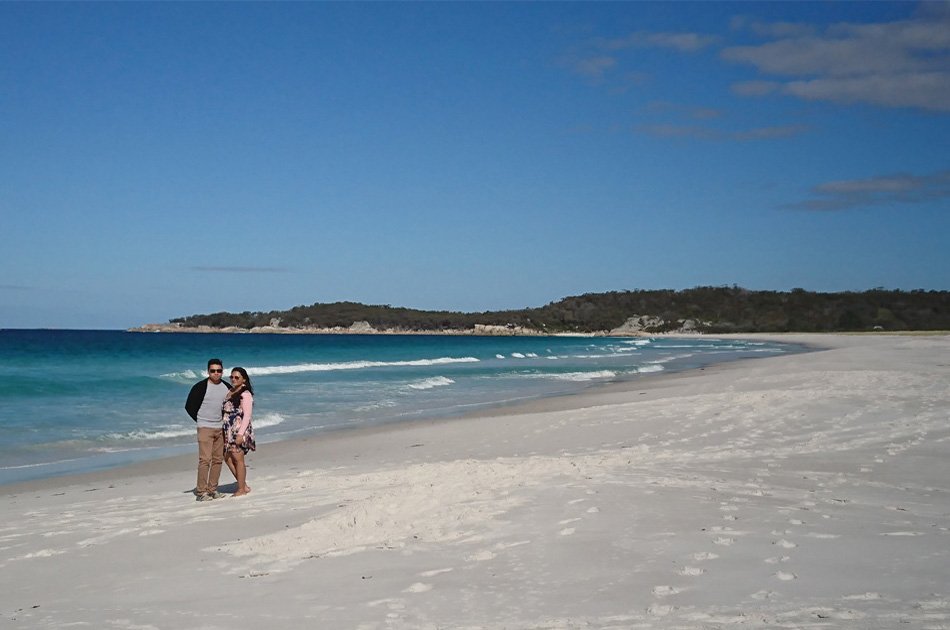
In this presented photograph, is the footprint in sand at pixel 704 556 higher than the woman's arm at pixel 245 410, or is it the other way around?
the woman's arm at pixel 245 410

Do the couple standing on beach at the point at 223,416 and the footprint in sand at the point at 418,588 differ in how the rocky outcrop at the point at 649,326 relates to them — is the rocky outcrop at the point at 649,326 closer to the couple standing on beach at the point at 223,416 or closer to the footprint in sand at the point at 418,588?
the couple standing on beach at the point at 223,416

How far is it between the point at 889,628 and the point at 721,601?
887 millimetres

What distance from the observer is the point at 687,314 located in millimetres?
168250

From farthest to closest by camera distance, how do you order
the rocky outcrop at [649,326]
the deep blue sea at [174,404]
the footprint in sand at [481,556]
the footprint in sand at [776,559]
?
1. the rocky outcrop at [649,326]
2. the deep blue sea at [174,404]
3. the footprint in sand at [481,556]
4. the footprint in sand at [776,559]

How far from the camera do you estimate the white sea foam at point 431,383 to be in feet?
102

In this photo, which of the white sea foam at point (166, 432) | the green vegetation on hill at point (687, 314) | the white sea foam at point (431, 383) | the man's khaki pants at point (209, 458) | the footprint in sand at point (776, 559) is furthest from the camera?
the green vegetation on hill at point (687, 314)

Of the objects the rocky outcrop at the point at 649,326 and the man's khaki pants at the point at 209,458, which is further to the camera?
the rocky outcrop at the point at 649,326

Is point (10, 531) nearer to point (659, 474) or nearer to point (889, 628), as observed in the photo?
point (659, 474)

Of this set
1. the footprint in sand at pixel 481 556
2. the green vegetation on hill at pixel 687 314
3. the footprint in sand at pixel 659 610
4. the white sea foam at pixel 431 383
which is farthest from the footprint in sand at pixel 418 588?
the green vegetation on hill at pixel 687 314

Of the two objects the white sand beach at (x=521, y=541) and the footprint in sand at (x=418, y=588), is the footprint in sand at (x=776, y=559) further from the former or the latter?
the footprint in sand at (x=418, y=588)

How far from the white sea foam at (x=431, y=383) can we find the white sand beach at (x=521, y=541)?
1880cm

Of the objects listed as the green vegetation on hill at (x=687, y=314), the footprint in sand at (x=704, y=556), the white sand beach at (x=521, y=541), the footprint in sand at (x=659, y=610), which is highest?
the green vegetation on hill at (x=687, y=314)

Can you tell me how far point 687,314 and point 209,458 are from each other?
546ft

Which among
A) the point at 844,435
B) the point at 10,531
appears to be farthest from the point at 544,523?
the point at 844,435
